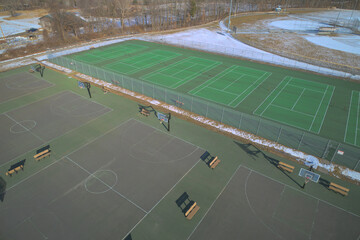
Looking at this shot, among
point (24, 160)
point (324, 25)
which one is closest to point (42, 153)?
point (24, 160)

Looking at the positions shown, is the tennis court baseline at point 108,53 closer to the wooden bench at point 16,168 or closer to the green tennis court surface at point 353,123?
the wooden bench at point 16,168

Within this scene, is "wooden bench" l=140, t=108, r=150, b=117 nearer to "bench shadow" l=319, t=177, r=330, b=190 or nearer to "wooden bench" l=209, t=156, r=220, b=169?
"wooden bench" l=209, t=156, r=220, b=169

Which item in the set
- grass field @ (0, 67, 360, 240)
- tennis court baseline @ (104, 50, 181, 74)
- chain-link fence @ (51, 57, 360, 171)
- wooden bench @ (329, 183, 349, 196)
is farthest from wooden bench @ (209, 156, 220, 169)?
tennis court baseline @ (104, 50, 181, 74)

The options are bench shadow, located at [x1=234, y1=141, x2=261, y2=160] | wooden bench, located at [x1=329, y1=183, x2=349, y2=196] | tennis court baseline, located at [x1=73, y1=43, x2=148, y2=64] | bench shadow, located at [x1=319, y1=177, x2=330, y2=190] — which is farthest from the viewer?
tennis court baseline, located at [x1=73, y1=43, x2=148, y2=64]

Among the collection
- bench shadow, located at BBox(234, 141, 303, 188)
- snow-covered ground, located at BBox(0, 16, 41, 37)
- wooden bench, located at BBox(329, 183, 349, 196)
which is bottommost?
bench shadow, located at BBox(234, 141, 303, 188)

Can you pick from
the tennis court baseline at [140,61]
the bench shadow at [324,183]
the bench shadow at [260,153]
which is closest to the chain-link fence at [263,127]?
the bench shadow at [260,153]

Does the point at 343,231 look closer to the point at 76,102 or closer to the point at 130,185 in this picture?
the point at 130,185

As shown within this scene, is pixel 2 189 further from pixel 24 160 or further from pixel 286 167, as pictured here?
pixel 286 167
